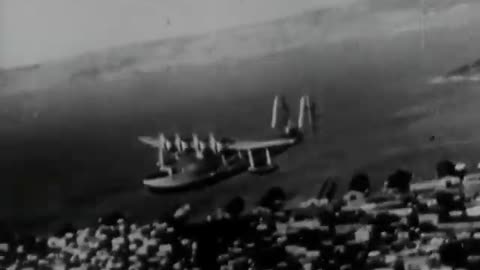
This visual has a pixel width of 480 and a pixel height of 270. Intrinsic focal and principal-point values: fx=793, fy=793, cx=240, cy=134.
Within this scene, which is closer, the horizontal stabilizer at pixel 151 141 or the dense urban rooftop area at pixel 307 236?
the dense urban rooftop area at pixel 307 236

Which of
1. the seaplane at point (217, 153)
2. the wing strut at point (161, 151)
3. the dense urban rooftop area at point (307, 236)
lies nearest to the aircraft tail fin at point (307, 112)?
the seaplane at point (217, 153)

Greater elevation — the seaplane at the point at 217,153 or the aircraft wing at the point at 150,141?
the aircraft wing at the point at 150,141

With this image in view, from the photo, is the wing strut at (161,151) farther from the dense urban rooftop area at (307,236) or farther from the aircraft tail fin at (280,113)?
the aircraft tail fin at (280,113)

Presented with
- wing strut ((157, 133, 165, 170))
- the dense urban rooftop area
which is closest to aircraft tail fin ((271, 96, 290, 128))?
the dense urban rooftop area

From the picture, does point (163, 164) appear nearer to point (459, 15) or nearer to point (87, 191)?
point (87, 191)

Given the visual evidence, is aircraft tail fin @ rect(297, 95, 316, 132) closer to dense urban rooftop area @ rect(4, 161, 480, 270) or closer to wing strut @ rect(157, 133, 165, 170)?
dense urban rooftop area @ rect(4, 161, 480, 270)

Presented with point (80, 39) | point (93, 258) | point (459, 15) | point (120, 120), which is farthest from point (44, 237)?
point (459, 15)
